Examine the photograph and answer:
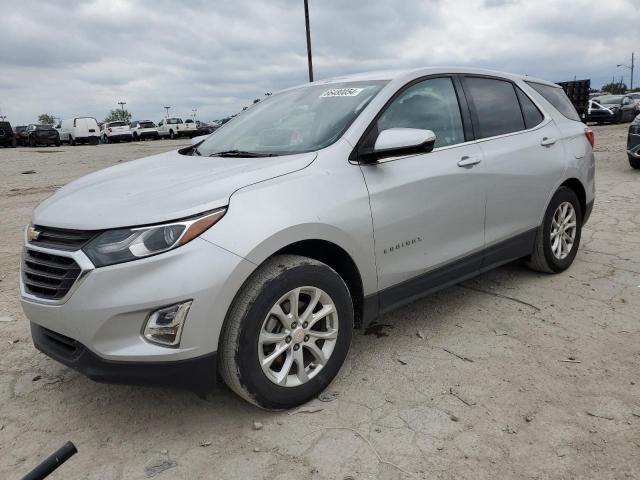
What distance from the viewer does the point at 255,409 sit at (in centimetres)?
265

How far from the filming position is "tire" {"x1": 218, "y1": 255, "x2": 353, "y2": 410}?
233 centimetres

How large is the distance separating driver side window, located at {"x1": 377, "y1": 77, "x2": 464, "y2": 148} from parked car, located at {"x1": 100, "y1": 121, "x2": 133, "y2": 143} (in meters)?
36.8

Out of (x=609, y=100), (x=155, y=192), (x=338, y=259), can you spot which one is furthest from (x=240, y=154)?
(x=609, y=100)

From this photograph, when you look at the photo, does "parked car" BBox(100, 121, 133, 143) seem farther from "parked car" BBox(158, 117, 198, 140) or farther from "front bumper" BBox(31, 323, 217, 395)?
"front bumper" BBox(31, 323, 217, 395)

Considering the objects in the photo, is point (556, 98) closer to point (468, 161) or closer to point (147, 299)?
point (468, 161)

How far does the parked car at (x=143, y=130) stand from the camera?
3903cm

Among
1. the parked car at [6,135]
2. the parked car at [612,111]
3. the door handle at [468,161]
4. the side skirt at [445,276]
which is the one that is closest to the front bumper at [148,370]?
the side skirt at [445,276]

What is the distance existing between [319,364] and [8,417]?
5.15 ft

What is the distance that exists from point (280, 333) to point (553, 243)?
2.77 meters

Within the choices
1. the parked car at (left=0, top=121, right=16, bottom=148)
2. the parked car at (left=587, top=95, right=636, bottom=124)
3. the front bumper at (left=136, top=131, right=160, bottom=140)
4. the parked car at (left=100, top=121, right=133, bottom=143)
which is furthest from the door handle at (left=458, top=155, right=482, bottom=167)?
the front bumper at (left=136, top=131, right=160, bottom=140)

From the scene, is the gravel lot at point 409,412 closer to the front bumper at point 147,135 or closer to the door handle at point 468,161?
the door handle at point 468,161

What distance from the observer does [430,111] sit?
11.0 feet

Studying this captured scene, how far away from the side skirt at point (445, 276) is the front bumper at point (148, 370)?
96 cm

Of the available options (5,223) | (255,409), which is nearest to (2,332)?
(255,409)
